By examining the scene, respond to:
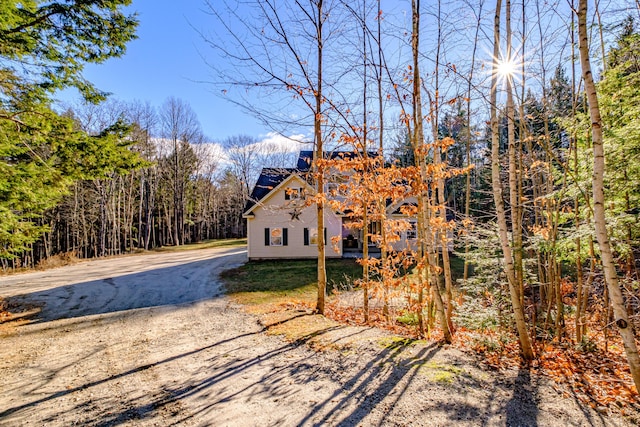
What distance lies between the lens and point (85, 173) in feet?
24.0

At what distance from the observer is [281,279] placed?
1318cm

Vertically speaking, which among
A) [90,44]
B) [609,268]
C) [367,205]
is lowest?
[609,268]

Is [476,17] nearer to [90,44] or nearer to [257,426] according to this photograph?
[257,426]

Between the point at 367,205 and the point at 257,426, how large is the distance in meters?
5.32

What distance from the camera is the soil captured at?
10.5ft

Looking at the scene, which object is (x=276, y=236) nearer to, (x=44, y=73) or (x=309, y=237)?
(x=309, y=237)

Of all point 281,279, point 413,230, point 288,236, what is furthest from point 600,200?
point 288,236

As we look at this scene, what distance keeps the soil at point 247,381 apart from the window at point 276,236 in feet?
34.9

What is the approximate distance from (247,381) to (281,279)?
9.18 meters

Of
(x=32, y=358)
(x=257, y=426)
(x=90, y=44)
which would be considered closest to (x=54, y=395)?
(x=32, y=358)

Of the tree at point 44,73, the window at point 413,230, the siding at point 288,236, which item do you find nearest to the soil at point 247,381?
the window at point 413,230

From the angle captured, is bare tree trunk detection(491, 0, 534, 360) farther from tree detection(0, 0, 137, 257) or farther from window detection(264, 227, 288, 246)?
window detection(264, 227, 288, 246)

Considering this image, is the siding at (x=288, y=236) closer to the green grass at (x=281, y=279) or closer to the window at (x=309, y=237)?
the window at (x=309, y=237)

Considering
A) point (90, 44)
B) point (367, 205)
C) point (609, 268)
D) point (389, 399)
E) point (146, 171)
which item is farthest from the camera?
point (146, 171)
